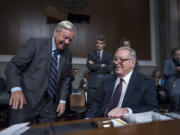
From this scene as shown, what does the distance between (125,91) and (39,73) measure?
803 millimetres

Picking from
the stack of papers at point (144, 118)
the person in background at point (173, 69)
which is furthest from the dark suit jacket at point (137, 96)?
the person in background at point (173, 69)

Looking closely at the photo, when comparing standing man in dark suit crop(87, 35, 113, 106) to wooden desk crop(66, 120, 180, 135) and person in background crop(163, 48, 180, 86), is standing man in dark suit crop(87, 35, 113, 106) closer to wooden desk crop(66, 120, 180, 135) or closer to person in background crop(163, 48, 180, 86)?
person in background crop(163, 48, 180, 86)

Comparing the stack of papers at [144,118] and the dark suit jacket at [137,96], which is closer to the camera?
the stack of papers at [144,118]

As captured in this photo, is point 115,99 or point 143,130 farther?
point 115,99

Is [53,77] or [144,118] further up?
[53,77]

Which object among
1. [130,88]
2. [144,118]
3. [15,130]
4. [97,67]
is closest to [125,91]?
[130,88]

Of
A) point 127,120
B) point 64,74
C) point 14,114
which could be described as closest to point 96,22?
point 64,74

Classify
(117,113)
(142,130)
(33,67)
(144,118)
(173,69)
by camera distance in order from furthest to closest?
(173,69), (33,67), (117,113), (144,118), (142,130)

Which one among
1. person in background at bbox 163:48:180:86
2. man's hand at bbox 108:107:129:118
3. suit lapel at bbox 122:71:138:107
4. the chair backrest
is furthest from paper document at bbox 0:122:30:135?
person in background at bbox 163:48:180:86

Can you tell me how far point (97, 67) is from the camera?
3148 millimetres

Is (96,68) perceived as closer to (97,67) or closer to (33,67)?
(97,67)

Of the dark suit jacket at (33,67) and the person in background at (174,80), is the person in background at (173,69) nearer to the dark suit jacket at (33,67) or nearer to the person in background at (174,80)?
the person in background at (174,80)

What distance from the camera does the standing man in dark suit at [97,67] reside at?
315cm

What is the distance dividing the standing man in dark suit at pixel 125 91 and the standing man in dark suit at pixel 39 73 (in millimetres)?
434
